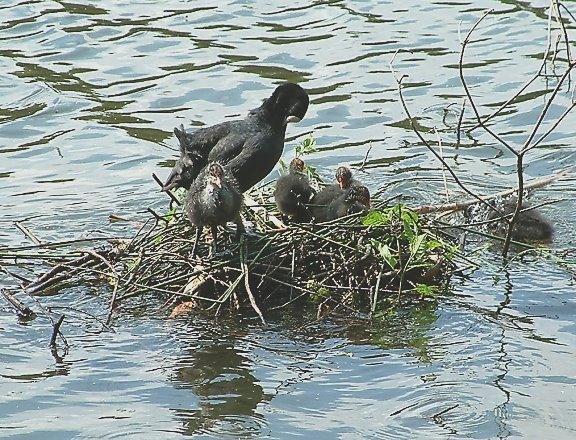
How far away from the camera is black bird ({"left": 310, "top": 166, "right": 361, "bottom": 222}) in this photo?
7617mm

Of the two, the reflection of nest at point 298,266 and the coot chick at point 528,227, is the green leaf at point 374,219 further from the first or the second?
the coot chick at point 528,227

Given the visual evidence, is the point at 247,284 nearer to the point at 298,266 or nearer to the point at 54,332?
the point at 298,266

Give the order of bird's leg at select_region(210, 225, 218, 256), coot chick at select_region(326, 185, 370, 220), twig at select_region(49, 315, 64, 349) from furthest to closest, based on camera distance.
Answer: coot chick at select_region(326, 185, 370, 220) < bird's leg at select_region(210, 225, 218, 256) < twig at select_region(49, 315, 64, 349)

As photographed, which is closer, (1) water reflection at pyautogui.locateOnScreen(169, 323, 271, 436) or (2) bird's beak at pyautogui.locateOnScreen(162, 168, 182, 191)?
(1) water reflection at pyautogui.locateOnScreen(169, 323, 271, 436)

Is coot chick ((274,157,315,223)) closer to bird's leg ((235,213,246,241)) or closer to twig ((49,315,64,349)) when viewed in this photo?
bird's leg ((235,213,246,241))

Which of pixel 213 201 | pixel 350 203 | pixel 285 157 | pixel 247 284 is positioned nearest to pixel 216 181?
pixel 213 201

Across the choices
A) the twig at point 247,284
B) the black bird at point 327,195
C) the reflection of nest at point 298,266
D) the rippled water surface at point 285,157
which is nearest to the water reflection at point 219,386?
the rippled water surface at point 285,157

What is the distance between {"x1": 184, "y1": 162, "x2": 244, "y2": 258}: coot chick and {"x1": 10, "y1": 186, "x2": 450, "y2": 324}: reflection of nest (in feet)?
0.58

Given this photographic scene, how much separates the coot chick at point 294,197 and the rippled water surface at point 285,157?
0.80 m

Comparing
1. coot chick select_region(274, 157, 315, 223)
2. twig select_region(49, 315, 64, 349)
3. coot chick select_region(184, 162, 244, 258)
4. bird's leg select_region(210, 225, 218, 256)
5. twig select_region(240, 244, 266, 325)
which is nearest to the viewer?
twig select_region(49, 315, 64, 349)

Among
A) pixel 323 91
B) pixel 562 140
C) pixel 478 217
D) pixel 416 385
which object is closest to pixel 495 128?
pixel 562 140

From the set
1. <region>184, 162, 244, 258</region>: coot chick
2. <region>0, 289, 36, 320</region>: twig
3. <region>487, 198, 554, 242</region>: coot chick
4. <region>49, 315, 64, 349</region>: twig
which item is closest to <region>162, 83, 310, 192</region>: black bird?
<region>184, 162, 244, 258</region>: coot chick

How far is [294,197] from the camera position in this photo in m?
7.55

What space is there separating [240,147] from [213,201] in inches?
34.8
